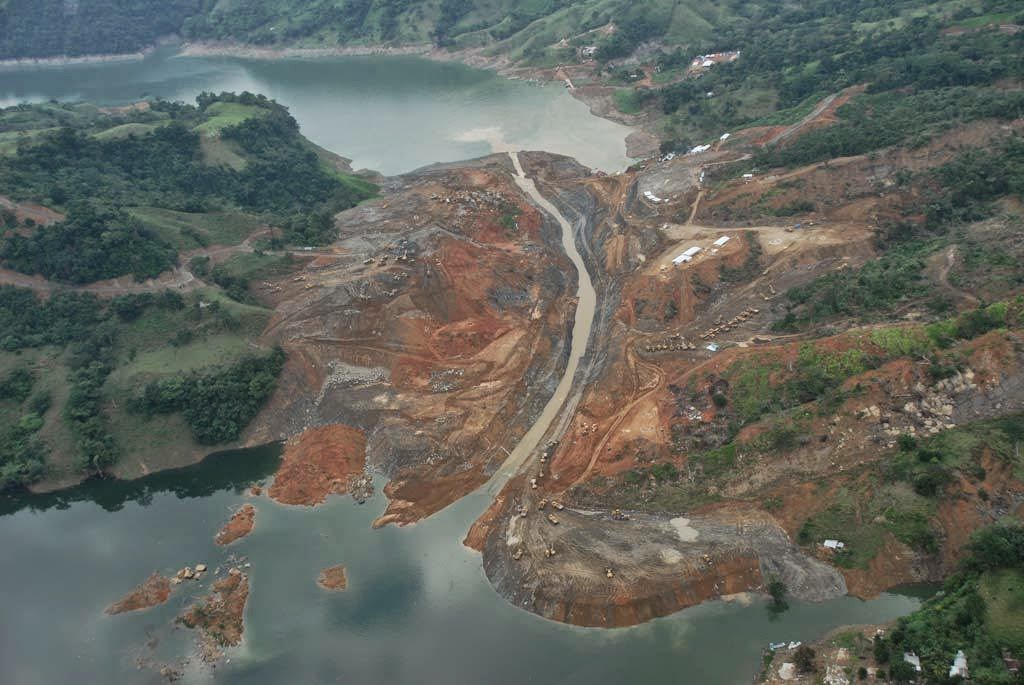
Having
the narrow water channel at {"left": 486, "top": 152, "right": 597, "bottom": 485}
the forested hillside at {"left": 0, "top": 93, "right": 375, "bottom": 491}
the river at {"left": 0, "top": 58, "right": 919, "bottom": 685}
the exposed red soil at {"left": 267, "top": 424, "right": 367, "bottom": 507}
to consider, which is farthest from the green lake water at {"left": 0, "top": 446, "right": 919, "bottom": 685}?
the forested hillside at {"left": 0, "top": 93, "right": 375, "bottom": 491}

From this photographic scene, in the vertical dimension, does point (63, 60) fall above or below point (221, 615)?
above

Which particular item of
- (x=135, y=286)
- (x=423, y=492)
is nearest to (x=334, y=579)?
(x=423, y=492)

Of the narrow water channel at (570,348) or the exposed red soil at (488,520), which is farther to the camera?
the narrow water channel at (570,348)

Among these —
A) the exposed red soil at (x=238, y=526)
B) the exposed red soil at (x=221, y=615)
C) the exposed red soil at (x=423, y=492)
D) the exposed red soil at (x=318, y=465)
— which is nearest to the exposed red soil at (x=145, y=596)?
the exposed red soil at (x=221, y=615)

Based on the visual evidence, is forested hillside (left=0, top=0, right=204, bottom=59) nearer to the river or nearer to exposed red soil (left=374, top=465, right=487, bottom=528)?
the river

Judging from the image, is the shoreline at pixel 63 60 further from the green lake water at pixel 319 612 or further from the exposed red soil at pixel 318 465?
the exposed red soil at pixel 318 465

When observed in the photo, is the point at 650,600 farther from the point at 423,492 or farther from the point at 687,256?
the point at 687,256

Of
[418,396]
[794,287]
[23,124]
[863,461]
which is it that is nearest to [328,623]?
[418,396]
